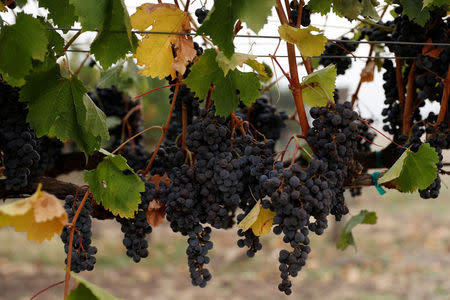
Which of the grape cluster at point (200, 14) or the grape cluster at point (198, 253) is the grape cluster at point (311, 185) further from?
the grape cluster at point (200, 14)

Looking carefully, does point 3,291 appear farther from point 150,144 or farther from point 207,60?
point 207,60

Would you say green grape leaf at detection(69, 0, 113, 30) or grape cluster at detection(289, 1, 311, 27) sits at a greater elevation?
grape cluster at detection(289, 1, 311, 27)

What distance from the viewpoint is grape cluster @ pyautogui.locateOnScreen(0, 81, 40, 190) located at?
92 centimetres

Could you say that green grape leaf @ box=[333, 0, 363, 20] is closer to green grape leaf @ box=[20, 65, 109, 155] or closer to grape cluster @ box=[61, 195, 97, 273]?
green grape leaf @ box=[20, 65, 109, 155]

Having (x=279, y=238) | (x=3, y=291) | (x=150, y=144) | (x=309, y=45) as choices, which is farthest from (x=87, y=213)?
(x=279, y=238)

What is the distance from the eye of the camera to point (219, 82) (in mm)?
824

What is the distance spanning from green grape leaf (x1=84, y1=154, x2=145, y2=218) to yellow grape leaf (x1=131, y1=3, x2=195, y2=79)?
19 centimetres

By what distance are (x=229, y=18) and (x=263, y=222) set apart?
A: 34 centimetres

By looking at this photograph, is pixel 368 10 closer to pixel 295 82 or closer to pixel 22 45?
pixel 295 82

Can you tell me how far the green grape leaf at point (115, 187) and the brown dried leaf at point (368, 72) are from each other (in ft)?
2.27

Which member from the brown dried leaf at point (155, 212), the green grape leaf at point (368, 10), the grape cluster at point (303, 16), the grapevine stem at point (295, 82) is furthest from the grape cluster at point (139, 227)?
the green grape leaf at point (368, 10)

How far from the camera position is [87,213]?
86 centimetres

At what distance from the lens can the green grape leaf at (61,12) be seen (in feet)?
2.62

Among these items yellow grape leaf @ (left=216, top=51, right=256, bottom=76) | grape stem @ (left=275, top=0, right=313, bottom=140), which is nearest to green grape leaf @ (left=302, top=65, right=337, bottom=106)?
grape stem @ (left=275, top=0, right=313, bottom=140)
